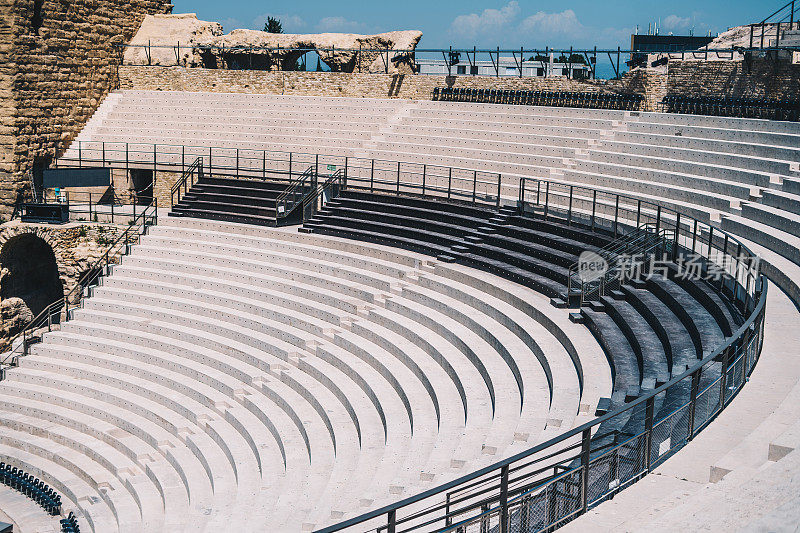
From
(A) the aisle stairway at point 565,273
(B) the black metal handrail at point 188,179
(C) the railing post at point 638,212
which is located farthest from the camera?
(B) the black metal handrail at point 188,179

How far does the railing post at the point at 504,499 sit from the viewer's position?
5596mm

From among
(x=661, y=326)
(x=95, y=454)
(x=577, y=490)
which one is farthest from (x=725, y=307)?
(x=95, y=454)

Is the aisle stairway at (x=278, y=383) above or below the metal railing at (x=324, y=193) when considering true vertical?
below

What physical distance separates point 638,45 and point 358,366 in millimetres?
63988

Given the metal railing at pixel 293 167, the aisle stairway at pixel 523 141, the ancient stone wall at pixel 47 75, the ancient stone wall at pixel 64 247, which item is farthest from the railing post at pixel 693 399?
the ancient stone wall at pixel 47 75

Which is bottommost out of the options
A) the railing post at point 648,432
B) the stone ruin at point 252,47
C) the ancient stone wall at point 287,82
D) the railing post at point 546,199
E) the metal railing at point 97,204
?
the metal railing at point 97,204

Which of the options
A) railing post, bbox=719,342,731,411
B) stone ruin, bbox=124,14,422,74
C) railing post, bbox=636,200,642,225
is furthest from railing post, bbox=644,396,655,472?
stone ruin, bbox=124,14,422,74

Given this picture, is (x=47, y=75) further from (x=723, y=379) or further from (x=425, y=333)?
(x=723, y=379)

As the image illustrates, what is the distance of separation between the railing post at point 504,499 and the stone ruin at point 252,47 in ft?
81.8

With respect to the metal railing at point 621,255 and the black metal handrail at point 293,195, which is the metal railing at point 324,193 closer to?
the black metal handrail at point 293,195

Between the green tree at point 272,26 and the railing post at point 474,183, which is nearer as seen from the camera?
the railing post at point 474,183

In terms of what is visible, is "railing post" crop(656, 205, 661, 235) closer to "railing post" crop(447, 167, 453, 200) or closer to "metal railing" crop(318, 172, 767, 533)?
"metal railing" crop(318, 172, 767, 533)

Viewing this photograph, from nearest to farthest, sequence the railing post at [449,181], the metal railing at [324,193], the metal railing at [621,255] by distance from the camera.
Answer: the metal railing at [621,255]
the railing post at [449,181]
the metal railing at [324,193]

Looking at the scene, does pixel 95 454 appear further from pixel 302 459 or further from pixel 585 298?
pixel 585 298
